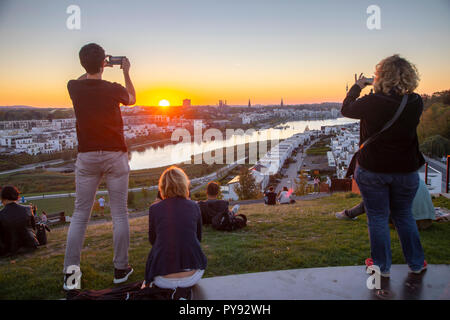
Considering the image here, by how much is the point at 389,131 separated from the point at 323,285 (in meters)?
1.03

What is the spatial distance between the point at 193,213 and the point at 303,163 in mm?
43887

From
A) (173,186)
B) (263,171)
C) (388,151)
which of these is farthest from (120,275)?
(263,171)

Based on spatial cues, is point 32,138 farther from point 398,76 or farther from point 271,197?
point 398,76

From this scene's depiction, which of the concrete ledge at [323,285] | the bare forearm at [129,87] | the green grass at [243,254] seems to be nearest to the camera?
the concrete ledge at [323,285]

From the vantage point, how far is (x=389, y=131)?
6.26ft

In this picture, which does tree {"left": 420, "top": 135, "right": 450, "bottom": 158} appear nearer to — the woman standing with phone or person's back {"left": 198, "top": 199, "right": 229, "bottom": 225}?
person's back {"left": 198, "top": 199, "right": 229, "bottom": 225}

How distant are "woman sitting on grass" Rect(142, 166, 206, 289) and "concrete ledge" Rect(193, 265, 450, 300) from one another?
0.58 feet

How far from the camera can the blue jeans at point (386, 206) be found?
1.96 metres

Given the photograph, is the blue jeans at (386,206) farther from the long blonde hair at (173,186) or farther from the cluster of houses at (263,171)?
the cluster of houses at (263,171)

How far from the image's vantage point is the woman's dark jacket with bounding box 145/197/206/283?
184 cm

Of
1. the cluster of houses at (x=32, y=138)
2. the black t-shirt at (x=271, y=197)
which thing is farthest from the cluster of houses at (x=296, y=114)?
the black t-shirt at (x=271, y=197)

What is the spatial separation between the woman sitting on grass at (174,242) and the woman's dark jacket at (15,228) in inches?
72.5

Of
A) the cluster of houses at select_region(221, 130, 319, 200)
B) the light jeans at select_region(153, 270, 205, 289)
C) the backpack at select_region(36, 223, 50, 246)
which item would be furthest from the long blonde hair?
the cluster of houses at select_region(221, 130, 319, 200)

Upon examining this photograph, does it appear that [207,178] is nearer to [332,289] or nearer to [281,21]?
[281,21]
